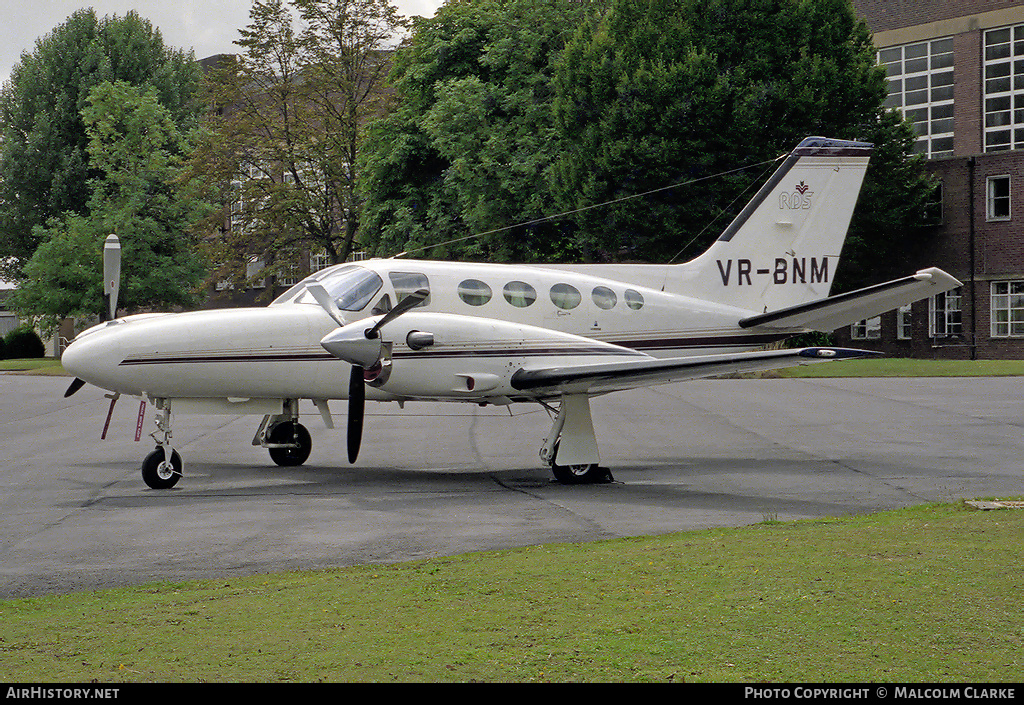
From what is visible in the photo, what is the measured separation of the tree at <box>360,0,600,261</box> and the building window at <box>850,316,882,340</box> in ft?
49.1

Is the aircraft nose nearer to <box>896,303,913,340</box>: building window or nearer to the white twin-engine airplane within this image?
the white twin-engine airplane

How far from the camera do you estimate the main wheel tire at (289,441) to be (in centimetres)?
1730

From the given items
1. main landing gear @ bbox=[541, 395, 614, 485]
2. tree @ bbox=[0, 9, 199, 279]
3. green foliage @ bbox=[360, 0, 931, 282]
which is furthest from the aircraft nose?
tree @ bbox=[0, 9, 199, 279]

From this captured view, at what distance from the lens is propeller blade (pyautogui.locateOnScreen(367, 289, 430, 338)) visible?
1427cm

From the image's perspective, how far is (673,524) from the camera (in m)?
11.6

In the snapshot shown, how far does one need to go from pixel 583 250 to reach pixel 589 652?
1654 inches

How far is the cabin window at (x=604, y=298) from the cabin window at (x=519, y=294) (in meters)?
1.03

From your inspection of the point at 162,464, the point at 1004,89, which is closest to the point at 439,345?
the point at 162,464

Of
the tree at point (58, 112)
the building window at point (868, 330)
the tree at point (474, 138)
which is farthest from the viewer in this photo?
the tree at point (58, 112)

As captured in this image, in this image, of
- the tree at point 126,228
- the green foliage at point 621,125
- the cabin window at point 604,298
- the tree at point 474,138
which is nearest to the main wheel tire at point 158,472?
the cabin window at point 604,298

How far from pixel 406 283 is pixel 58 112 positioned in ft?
207

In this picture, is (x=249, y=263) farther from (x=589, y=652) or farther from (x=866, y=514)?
(x=589, y=652)

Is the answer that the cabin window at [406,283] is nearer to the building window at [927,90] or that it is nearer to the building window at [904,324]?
the building window at [904,324]
